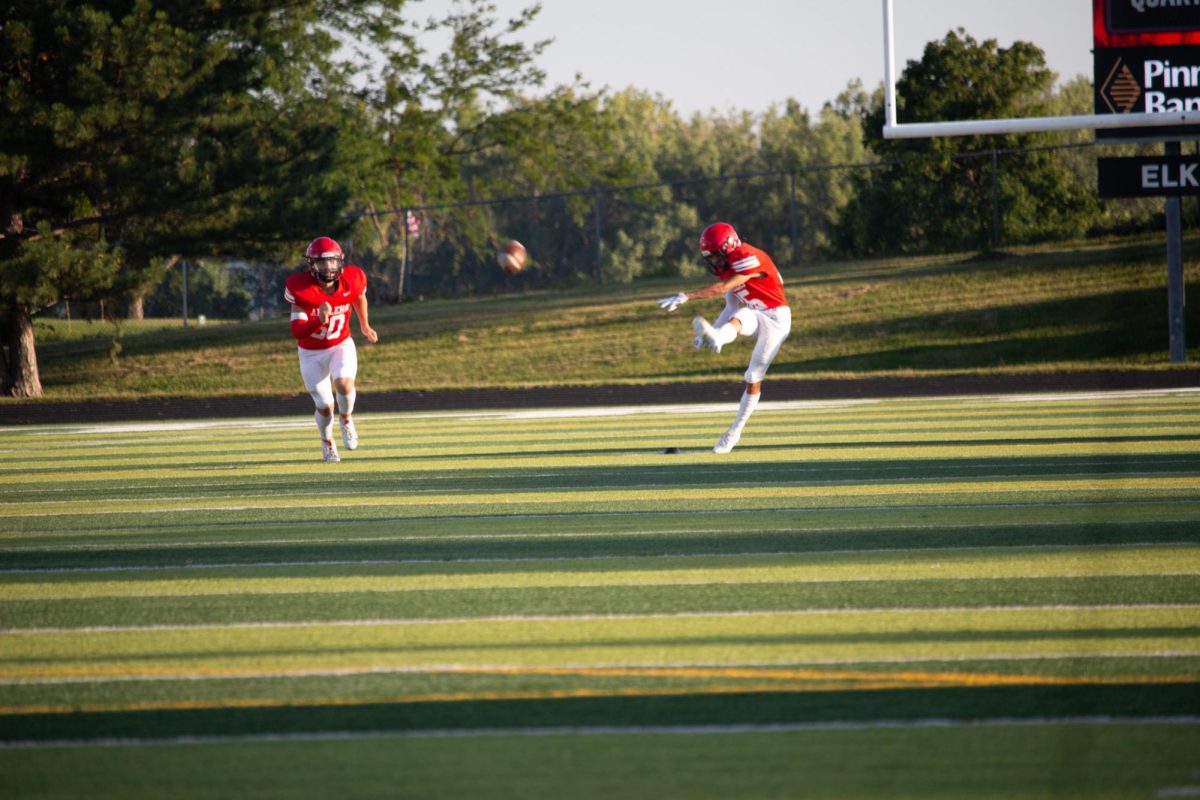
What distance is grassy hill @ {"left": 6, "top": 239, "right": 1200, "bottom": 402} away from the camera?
1113 inches

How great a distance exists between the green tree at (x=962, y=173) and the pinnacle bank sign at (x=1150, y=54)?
60.4 ft

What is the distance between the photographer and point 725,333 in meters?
11.6

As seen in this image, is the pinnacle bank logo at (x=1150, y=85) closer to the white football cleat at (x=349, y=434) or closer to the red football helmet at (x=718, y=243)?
the red football helmet at (x=718, y=243)

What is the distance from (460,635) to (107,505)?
18.0 feet

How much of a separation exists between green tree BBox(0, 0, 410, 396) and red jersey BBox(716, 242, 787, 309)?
16972mm

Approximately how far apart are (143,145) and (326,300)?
16.8 m

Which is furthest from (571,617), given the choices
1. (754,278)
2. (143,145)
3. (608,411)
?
(143,145)

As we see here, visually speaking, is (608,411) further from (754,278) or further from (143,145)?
(143,145)

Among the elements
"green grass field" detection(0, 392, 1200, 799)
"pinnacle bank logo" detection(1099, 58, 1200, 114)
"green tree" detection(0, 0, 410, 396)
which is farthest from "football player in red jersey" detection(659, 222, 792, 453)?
"green tree" detection(0, 0, 410, 396)

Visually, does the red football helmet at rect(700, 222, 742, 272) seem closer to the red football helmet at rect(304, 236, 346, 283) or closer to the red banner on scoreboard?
the red football helmet at rect(304, 236, 346, 283)

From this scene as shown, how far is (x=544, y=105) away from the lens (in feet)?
135

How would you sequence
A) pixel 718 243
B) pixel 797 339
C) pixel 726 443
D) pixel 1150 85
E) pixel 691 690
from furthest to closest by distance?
pixel 797 339, pixel 1150 85, pixel 726 443, pixel 718 243, pixel 691 690

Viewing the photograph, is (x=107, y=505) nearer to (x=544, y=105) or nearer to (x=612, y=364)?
(x=612, y=364)

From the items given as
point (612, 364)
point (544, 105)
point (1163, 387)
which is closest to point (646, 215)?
point (544, 105)
